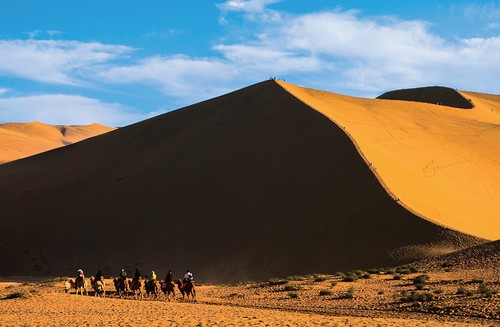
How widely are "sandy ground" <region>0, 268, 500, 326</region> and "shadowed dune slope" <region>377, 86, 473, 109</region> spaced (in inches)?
2118

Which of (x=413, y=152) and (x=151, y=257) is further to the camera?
(x=413, y=152)

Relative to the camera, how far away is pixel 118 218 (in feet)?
149

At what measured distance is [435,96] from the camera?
276 ft

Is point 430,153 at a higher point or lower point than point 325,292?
higher

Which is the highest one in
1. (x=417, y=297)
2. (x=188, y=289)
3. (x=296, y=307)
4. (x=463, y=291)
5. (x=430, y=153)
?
(x=430, y=153)

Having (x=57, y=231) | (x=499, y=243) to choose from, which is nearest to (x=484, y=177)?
(x=499, y=243)

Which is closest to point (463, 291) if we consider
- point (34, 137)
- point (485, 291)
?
point (485, 291)

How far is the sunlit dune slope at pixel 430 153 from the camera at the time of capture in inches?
1491

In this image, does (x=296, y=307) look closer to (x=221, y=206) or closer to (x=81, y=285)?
(x=81, y=285)

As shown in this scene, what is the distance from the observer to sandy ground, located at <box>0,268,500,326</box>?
59.8 feet

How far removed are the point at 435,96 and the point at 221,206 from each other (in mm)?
49061

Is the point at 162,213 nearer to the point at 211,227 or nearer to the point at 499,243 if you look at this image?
the point at 211,227

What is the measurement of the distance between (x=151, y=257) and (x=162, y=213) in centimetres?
516

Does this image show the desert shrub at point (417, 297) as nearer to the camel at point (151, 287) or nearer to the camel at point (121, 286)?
the camel at point (151, 287)
